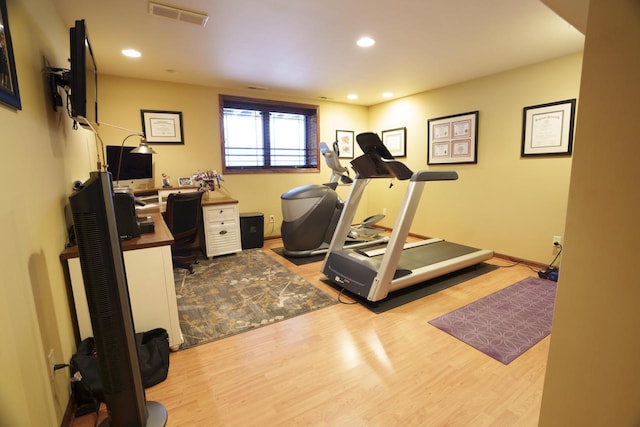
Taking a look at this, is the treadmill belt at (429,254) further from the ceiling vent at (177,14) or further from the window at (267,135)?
the ceiling vent at (177,14)

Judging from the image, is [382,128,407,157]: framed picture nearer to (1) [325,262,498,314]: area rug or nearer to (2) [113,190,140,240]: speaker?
(1) [325,262,498,314]: area rug

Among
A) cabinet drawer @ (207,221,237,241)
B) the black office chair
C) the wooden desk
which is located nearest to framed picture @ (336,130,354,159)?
cabinet drawer @ (207,221,237,241)

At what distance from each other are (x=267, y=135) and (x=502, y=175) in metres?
3.58

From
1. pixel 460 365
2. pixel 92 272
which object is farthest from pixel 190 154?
pixel 460 365

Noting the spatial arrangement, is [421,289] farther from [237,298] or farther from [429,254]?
[237,298]

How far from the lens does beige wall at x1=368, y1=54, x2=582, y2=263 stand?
11.1 ft

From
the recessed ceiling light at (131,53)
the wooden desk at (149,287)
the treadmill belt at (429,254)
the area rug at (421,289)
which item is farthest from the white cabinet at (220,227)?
the treadmill belt at (429,254)

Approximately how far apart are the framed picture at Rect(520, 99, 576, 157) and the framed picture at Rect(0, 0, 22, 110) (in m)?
4.39

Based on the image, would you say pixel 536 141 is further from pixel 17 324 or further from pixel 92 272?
pixel 17 324

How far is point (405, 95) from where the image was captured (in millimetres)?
5027

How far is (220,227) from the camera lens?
160 inches

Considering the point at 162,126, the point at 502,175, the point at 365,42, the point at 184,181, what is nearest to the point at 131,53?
the point at 162,126

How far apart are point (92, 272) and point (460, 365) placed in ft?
6.72

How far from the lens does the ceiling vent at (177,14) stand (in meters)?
2.18
